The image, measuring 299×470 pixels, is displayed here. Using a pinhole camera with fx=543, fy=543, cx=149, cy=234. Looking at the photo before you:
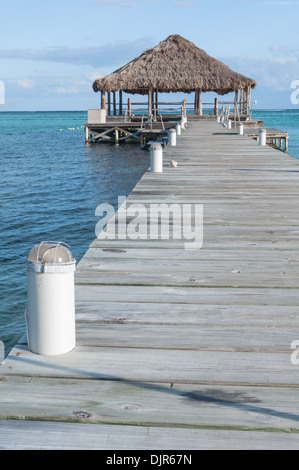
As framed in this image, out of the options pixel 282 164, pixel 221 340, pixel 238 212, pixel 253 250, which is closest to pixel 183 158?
pixel 282 164

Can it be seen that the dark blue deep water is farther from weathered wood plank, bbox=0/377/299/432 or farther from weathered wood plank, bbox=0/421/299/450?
weathered wood plank, bbox=0/421/299/450

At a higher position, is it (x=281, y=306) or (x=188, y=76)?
(x=188, y=76)

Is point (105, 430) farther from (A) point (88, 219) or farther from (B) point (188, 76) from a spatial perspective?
(B) point (188, 76)

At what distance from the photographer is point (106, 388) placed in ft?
7.07

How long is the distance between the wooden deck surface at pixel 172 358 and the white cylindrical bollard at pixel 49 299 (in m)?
0.08

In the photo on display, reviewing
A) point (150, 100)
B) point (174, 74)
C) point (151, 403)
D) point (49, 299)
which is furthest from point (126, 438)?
point (174, 74)

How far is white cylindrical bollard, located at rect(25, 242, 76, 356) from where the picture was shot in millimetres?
2357

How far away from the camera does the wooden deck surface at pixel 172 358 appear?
6.23ft

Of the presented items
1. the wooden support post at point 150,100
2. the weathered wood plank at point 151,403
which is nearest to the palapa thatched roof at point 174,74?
the wooden support post at point 150,100

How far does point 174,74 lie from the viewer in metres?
33.1

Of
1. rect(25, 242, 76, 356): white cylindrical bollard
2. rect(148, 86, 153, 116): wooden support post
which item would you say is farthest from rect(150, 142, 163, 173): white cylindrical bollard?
rect(148, 86, 153, 116): wooden support post

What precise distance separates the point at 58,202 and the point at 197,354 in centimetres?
1304

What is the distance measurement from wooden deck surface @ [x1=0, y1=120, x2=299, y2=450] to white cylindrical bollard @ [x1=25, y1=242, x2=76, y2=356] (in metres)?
0.08

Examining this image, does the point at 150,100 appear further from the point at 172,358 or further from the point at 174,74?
the point at 172,358
